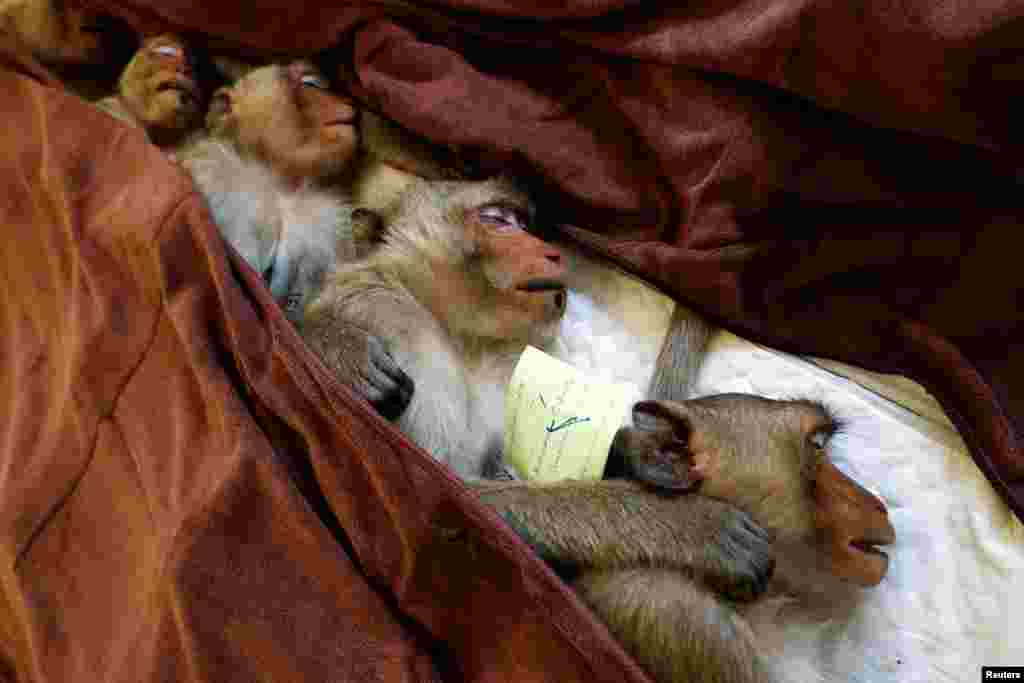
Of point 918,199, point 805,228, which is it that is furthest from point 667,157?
point 918,199

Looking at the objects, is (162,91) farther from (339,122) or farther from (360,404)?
(360,404)

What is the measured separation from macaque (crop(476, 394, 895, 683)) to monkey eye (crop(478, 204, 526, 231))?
0.43m

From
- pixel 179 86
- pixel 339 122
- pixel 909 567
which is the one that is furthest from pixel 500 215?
pixel 909 567

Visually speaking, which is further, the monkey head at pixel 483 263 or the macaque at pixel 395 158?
the macaque at pixel 395 158

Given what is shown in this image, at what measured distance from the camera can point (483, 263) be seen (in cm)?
137

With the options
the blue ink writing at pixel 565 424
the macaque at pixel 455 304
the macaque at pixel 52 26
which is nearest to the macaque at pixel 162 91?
the macaque at pixel 52 26

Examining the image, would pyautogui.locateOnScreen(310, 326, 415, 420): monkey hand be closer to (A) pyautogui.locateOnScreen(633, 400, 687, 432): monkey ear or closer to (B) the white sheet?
(A) pyautogui.locateOnScreen(633, 400, 687, 432): monkey ear

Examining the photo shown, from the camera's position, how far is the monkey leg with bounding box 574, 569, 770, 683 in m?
0.95

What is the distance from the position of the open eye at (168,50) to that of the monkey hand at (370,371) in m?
0.80

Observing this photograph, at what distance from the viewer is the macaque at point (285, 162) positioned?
4.97 feet

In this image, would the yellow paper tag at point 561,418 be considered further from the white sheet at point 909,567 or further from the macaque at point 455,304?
the white sheet at point 909,567

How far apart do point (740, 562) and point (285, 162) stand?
1.14 m

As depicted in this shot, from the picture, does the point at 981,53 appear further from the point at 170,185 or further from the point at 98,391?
the point at 98,391

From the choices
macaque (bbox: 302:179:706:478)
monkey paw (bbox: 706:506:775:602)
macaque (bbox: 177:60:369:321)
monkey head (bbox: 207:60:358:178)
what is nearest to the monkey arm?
monkey paw (bbox: 706:506:775:602)
